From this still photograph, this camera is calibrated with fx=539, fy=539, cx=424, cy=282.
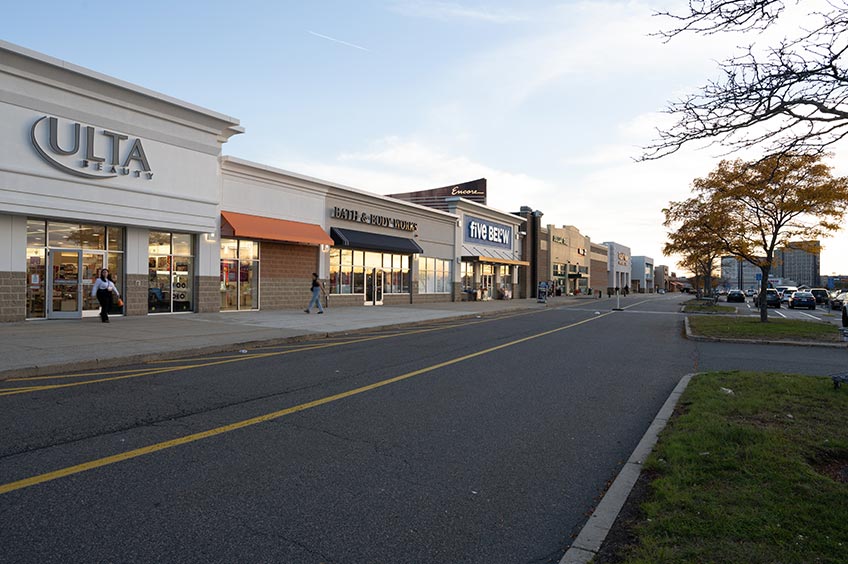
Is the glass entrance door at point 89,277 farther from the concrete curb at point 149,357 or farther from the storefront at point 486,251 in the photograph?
the storefront at point 486,251

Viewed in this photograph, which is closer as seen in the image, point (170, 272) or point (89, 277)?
point (89, 277)

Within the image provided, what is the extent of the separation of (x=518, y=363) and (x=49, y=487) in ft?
26.9

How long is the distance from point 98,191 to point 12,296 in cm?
395

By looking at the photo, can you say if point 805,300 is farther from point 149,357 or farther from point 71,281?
point 71,281

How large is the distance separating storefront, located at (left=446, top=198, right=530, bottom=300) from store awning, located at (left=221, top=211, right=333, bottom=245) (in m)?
16.0

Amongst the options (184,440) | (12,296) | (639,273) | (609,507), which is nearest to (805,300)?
(609,507)

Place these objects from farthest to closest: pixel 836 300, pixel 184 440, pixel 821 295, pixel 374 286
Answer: pixel 821 295 < pixel 836 300 < pixel 374 286 < pixel 184 440

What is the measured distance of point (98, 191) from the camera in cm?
1714

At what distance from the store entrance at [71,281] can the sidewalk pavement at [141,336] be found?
608 mm

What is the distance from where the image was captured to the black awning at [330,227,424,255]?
2694cm

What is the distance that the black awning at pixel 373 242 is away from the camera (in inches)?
1061

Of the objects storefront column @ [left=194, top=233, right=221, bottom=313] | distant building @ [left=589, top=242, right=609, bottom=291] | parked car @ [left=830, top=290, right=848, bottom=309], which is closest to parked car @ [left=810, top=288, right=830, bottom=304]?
parked car @ [left=830, top=290, right=848, bottom=309]

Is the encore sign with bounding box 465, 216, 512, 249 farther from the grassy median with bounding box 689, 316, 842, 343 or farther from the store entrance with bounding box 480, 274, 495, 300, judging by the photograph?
the grassy median with bounding box 689, 316, 842, 343

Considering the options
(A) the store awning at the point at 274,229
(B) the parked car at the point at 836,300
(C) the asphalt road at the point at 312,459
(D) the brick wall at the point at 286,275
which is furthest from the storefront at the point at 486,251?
(C) the asphalt road at the point at 312,459
